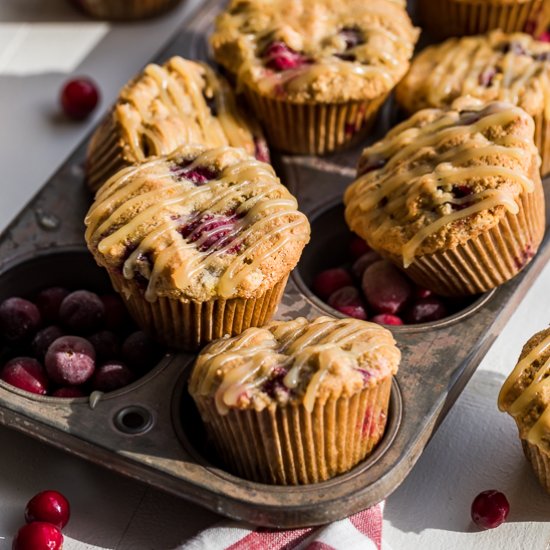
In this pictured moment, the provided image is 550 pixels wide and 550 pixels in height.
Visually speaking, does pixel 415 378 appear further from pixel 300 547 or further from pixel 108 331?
pixel 108 331

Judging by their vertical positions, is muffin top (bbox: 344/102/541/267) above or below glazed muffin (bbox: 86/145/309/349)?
below

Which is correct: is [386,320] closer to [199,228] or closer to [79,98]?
[199,228]

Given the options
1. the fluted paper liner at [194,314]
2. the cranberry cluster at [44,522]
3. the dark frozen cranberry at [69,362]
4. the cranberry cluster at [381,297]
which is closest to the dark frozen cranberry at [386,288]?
the cranberry cluster at [381,297]

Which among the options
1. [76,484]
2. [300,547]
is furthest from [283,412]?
[76,484]

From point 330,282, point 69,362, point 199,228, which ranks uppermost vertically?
point 199,228

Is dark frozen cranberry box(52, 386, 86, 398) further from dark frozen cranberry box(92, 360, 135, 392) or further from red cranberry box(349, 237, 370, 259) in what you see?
red cranberry box(349, 237, 370, 259)

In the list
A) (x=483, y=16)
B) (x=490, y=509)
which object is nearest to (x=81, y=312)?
(x=490, y=509)

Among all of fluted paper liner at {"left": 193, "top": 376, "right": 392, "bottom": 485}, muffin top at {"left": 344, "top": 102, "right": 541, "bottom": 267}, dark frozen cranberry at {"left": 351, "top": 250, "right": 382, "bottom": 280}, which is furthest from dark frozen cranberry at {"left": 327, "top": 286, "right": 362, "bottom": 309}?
fluted paper liner at {"left": 193, "top": 376, "right": 392, "bottom": 485}
